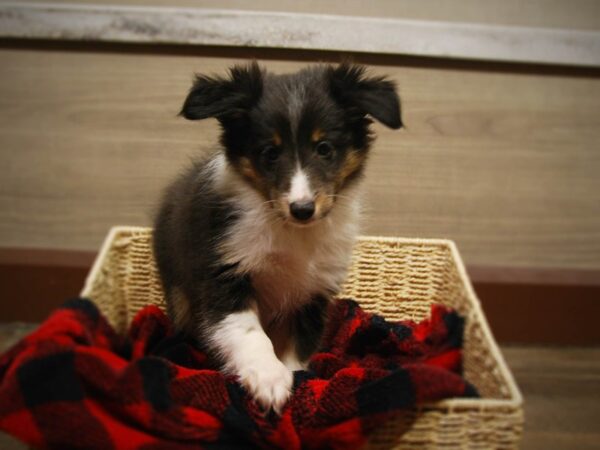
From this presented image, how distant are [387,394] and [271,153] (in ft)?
2.32

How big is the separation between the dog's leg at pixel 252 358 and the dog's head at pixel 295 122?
1.11 feet

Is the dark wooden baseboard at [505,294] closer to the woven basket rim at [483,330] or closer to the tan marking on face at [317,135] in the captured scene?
the woven basket rim at [483,330]

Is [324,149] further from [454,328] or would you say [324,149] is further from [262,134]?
[454,328]

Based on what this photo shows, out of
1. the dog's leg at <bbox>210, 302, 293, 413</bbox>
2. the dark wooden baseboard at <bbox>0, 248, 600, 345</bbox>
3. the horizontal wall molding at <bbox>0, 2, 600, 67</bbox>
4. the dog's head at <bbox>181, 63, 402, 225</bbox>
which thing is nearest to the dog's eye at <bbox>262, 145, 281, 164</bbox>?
the dog's head at <bbox>181, 63, 402, 225</bbox>

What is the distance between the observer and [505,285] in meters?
2.99

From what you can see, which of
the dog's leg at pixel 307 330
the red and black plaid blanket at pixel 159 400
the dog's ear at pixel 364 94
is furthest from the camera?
the dog's leg at pixel 307 330

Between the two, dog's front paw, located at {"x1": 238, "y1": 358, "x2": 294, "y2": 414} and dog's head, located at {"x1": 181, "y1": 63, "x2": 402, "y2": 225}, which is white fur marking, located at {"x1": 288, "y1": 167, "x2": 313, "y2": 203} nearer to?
dog's head, located at {"x1": 181, "y1": 63, "x2": 402, "y2": 225}

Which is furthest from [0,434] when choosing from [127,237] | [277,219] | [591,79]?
[591,79]

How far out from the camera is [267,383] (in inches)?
60.6

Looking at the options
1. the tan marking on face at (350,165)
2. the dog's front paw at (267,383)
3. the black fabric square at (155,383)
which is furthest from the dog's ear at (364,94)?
the black fabric square at (155,383)

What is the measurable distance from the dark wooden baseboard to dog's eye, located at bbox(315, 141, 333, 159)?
1579 mm

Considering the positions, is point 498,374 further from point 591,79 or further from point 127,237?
point 591,79

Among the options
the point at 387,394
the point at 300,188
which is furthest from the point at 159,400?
the point at 300,188

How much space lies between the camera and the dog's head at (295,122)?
1.61m
